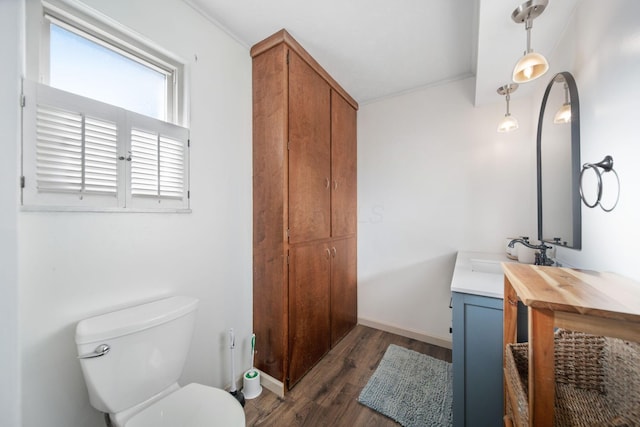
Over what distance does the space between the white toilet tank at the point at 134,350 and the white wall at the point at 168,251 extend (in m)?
0.12

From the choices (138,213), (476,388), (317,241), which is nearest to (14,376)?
(138,213)

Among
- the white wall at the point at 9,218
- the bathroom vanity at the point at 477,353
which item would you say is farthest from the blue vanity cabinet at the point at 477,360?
the white wall at the point at 9,218

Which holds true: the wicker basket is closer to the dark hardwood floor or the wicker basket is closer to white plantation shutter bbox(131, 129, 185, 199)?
the dark hardwood floor

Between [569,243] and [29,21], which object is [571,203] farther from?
[29,21]

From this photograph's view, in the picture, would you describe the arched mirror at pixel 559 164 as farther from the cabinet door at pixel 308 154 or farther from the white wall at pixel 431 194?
the cabinet door at pixel 308 154

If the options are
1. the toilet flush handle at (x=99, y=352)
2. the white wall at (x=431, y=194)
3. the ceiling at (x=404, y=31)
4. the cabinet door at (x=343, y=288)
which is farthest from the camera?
the cabinet door at (x=343, y=288)

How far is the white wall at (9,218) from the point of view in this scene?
0.74m

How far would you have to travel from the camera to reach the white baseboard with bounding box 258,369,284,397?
156 centimetres

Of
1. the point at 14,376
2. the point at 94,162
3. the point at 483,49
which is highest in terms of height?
the point at 483,49

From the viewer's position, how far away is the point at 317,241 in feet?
6.27

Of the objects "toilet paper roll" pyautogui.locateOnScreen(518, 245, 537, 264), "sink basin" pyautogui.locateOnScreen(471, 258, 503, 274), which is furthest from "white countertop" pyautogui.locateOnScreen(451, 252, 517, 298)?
"toilet paper roll" pyautogui.locateOnScreen(518, 245, 537, 264)

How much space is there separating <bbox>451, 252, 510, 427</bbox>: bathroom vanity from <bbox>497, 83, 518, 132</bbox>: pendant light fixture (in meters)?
1.20

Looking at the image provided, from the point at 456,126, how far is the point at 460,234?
103 centimetres

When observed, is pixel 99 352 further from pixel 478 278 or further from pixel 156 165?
pixel 478 278
